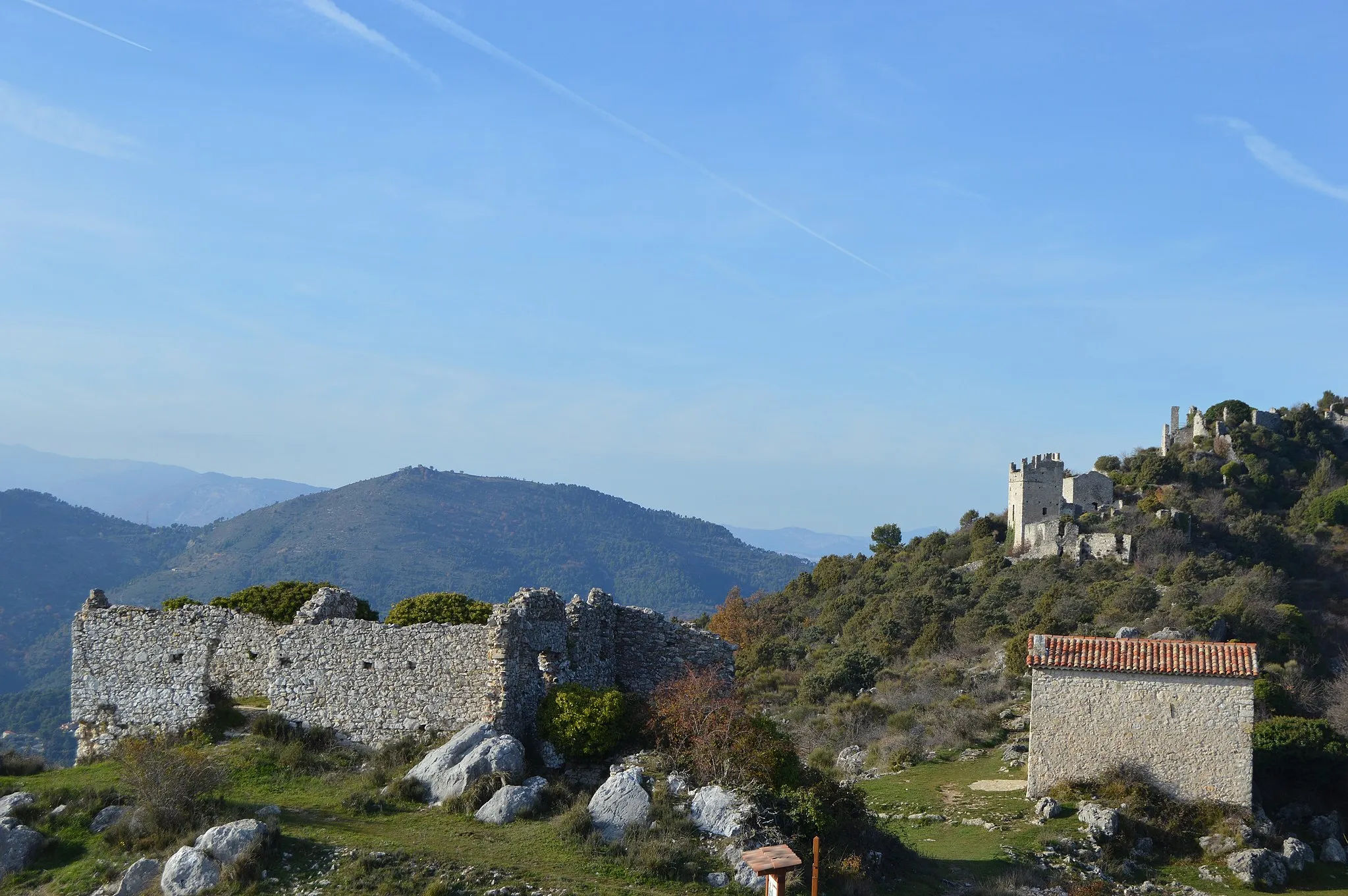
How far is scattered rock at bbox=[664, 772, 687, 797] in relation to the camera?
17.8m

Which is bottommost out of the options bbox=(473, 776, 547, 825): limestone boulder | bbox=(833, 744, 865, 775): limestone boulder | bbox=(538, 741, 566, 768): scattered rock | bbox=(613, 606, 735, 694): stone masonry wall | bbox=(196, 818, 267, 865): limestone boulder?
bbox=(833, 744, 865, 775): limestone boulder

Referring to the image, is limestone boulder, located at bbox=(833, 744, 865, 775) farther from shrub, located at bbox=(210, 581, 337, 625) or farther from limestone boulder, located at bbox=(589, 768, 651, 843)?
shrub, located at bbox=(210, 581, 337, 625)

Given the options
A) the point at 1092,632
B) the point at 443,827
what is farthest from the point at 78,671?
the point at 1092,632

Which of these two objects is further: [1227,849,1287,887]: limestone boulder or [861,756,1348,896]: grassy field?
[1227,849,1287,887]: limestone boulder

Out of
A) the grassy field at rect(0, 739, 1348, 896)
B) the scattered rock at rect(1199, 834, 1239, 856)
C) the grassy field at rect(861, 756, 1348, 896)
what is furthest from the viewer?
the scattered rock at rect(1199, 834, 1239, 856)

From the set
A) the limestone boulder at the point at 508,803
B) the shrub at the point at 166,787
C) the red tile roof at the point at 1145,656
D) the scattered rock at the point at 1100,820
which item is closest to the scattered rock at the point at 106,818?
the shrub at the point at 166,787

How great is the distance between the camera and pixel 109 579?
155500 mm

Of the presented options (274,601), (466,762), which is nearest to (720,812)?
(466,762)

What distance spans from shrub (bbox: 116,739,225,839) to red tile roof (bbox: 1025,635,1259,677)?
17.2 metres

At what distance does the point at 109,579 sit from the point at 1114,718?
158 metres

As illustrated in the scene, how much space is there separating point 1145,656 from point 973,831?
5.68m

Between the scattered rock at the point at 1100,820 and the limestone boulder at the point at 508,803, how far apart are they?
459 inches

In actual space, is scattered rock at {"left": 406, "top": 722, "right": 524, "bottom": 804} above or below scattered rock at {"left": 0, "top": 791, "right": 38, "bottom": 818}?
above

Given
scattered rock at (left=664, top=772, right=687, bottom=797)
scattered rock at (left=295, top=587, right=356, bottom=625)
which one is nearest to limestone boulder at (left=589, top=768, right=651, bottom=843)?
scattered rock at (left=664, top=772, right=687, bottom=797)
